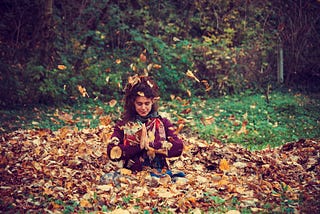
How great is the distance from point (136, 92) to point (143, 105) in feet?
0.54

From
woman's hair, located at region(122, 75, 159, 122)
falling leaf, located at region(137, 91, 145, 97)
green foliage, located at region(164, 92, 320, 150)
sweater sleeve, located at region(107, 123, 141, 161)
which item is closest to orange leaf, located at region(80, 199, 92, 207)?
sweater sleeve, located at region(107, 123, 141, 161)

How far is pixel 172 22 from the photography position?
13.7m

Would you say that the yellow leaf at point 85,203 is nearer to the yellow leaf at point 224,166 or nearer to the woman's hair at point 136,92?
the woman's hair at point 136,92

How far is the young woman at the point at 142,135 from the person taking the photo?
13.1 ft

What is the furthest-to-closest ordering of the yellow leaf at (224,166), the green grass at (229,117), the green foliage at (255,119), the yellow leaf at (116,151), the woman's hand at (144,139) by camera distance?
1. the green grass at (229,117)
2. the green foliage at (255,119)
3. the yellow leaf at (224,166)
4. the yellow leaf at (116,151)
5. the woman's hand at (144,139)

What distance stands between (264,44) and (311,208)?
35.2 ft

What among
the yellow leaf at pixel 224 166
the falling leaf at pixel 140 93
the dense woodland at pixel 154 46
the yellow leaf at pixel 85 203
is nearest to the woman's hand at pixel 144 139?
the falling leaf at pixel 140 93

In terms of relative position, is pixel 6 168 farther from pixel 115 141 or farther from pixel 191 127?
pixel 191 127

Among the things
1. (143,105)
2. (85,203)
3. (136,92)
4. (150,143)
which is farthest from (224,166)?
(85,203)

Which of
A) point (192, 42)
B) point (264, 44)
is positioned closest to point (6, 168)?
point (192, 42)

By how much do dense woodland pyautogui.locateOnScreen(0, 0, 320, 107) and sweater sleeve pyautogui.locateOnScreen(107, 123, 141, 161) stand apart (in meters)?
5.41

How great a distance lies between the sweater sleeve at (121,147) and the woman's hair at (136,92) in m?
0.16

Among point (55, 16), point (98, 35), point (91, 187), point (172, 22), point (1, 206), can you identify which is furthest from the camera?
point (172, 22)

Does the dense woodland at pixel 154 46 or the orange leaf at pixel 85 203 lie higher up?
the dense woodland at pixel 154 46
